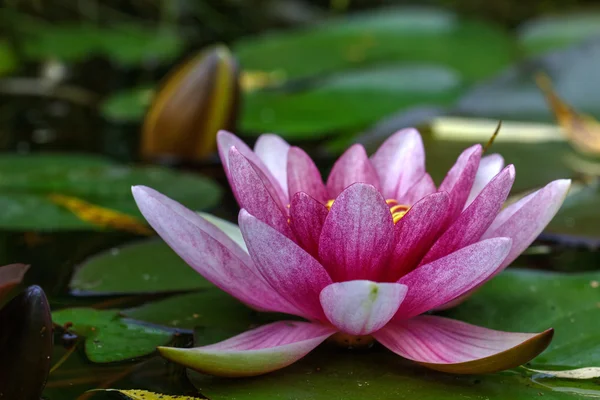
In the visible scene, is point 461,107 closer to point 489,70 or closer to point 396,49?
point 489,70

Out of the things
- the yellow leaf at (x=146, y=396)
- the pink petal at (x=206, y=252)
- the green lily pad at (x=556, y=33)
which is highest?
the green lily pad at (x=556, y=33)

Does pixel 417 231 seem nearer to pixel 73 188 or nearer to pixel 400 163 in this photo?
pixel 400 163

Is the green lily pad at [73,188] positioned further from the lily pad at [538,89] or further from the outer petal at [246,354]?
the lily pad at [538,89]

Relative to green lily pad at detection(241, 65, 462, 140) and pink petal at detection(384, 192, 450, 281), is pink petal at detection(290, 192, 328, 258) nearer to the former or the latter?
pink petal at detection(384, 192, 450, 281)

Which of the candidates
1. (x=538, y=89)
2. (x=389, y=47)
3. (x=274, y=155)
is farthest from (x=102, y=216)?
(x=389, y=47)

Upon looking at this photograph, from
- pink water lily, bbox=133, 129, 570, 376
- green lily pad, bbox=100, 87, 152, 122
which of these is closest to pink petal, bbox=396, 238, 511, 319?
pink water lily, bbox=133, 129, 570, 376

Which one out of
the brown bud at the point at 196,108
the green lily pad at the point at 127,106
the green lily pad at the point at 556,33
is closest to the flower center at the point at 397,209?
the brown bud at the point at 196,108
